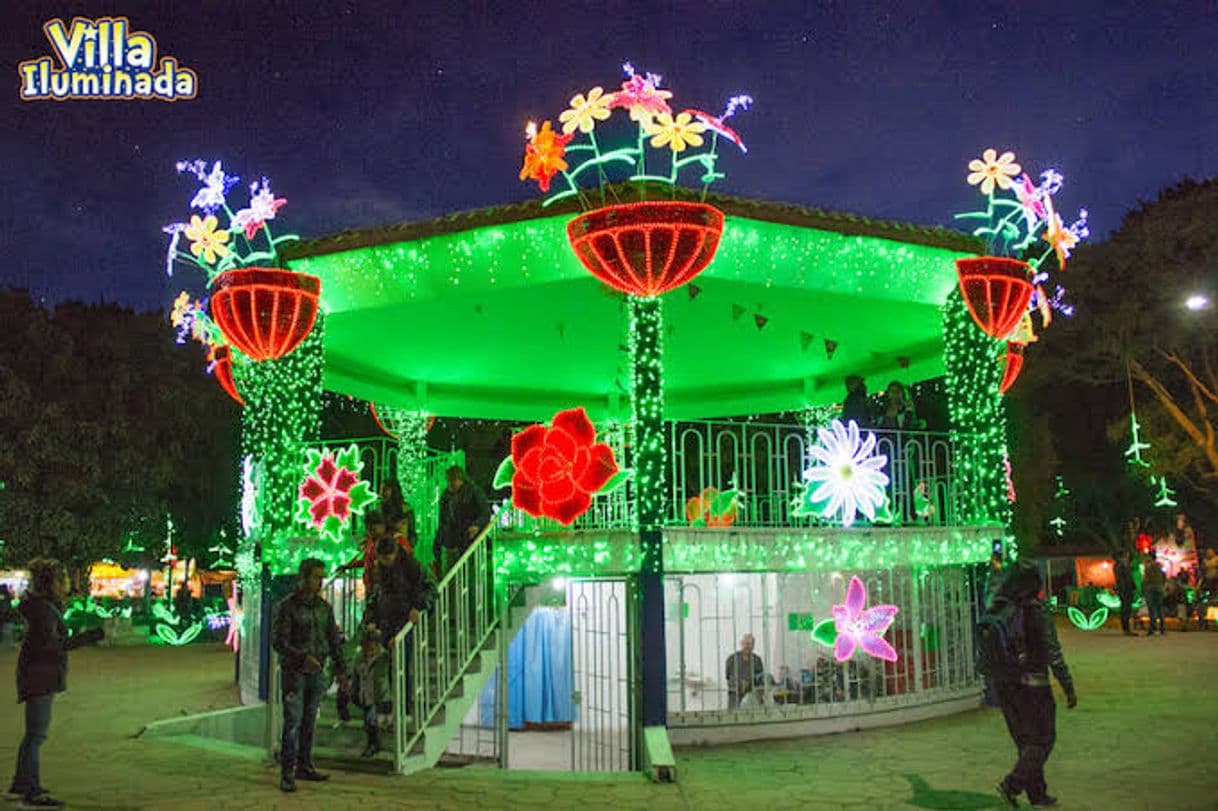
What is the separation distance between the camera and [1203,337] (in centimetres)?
2394

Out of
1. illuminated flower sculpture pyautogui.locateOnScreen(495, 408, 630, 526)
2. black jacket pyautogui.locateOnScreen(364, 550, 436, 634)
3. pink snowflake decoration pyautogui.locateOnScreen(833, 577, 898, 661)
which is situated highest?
illuminated flower sculpture pyautogui.locateOnScreen(495, 408, 630, 526)

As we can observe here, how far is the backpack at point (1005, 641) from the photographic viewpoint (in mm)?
7684

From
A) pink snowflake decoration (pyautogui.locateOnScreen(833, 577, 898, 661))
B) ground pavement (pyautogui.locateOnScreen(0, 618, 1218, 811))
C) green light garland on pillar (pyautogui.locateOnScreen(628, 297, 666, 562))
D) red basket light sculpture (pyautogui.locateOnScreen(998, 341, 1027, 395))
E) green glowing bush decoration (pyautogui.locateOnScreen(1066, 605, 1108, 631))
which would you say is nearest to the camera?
ground pavement (pyautogui.locateOnScreen(0, 618, 1218, 811))

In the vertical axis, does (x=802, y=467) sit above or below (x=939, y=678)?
above

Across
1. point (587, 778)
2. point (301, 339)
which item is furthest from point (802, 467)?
point (301, 339)

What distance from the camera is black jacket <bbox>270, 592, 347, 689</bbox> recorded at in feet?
27.9

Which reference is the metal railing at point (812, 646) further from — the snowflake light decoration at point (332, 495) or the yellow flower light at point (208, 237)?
the yellow flower light at point (208, 237)

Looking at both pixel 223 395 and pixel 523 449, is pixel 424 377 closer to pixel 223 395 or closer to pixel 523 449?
pixel 523 449

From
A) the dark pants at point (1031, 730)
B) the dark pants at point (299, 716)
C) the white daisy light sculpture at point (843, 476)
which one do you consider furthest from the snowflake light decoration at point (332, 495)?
the dark pants at point (1031, 730)

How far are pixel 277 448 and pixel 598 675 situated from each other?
481 centimetres

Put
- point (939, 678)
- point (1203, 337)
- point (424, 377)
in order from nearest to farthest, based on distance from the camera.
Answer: point (939, 678), point (424, 377), point (1203, 337)

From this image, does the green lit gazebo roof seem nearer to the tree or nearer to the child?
the child

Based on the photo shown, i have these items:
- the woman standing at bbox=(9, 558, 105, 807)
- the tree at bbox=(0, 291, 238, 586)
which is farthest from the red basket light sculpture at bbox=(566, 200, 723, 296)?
the tree at bbox=(0, 291, 238, 586)

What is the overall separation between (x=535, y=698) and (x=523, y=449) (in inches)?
161
